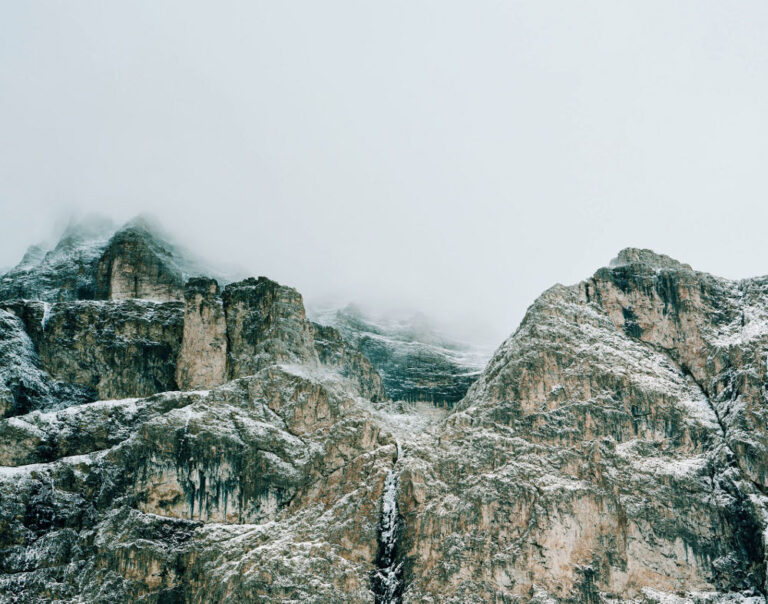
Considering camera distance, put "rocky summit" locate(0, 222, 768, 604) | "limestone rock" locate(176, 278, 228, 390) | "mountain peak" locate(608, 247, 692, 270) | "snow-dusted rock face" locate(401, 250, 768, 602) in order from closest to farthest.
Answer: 1. "snow-dusted rock face" locate(401, 250, 768, 602)
2. "rocky summit" locate(0, 222, 768, 604)
3. "limestone rock" locate(176, 278, 228, 390)
4. "mountain peak" locate(608, 247, 692, 270)

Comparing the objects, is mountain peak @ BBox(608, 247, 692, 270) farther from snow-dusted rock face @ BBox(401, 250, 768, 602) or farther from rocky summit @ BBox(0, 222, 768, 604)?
snow-dusted rock face @ BBox(401, 250, 768, 602)

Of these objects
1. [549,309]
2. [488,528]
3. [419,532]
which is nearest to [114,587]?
[419,532]

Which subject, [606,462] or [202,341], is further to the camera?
[202,341]

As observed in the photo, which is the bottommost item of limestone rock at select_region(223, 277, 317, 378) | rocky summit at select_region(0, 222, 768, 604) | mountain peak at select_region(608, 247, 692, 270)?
rocky summit at select_region(0, 222, 768, 604)

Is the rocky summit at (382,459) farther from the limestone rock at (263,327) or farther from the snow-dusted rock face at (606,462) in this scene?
the limestone rock at (263,327)

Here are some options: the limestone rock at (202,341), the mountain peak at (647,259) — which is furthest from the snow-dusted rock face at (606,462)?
the limestone rock at (202,341)

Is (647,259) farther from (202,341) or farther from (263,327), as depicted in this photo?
(202,341)

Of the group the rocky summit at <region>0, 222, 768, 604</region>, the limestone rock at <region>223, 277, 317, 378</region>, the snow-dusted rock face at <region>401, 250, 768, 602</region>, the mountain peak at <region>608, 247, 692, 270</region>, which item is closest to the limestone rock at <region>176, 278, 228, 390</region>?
the rocky summit at <region>0, 222, 768, 604</region>

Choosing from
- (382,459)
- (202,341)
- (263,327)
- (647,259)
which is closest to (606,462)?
(382,459)

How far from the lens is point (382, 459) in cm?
14888

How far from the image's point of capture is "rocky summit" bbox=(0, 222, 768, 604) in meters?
130

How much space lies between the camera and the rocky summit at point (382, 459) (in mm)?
130375

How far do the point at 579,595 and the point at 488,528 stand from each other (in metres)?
17.0

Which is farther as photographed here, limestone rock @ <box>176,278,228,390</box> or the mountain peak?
the mountain peak
